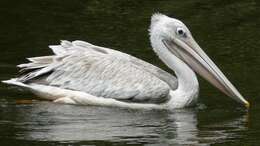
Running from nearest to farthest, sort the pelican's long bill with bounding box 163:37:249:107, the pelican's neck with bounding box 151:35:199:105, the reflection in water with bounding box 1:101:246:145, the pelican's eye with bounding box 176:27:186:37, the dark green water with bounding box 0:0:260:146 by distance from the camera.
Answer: the reflection in water with bounding box 1:101:246:145 → the dark green water with bounding box 0:0:260:146 → the pelican's long bill with bounding box 163:37:249:107 → the pelican's neck with bounding box 151:35:199:105 → the pelican's eye with bounding box 176:27:186:37

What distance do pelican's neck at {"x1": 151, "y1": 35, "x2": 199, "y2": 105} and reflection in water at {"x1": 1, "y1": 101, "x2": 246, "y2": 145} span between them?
201 mm

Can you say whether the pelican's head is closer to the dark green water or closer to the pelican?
the pelican

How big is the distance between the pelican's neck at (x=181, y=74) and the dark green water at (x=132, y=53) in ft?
0.68

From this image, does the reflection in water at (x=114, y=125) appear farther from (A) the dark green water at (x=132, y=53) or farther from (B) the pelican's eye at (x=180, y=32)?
(B) the pelican's eye at (x=180, y=32)

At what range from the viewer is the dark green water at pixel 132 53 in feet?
29.2

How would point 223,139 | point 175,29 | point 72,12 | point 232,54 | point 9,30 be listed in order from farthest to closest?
point 72,12, point 9,30, point 232,54, point 175,29, point 223,139

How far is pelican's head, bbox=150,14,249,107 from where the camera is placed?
34.2 ft

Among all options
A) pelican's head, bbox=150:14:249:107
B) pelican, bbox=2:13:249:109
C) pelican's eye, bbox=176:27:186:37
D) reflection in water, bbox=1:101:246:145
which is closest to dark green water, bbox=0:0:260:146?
reflection in water, bbox=1:101:246:145

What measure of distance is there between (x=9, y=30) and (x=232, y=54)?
3493 millimetres

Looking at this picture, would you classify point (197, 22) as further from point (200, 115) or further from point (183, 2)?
point (200, 115)

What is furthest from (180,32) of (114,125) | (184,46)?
(114,125)

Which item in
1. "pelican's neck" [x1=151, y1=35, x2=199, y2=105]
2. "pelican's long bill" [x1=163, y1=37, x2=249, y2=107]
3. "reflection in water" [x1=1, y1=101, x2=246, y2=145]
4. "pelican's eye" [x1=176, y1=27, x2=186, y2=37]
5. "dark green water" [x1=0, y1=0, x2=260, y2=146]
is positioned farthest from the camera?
"pelican's eye" [x1=176, y1=27, x2=186, y2=37]

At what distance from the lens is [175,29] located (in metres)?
10.7

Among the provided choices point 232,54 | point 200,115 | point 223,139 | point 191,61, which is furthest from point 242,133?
point 232,54
